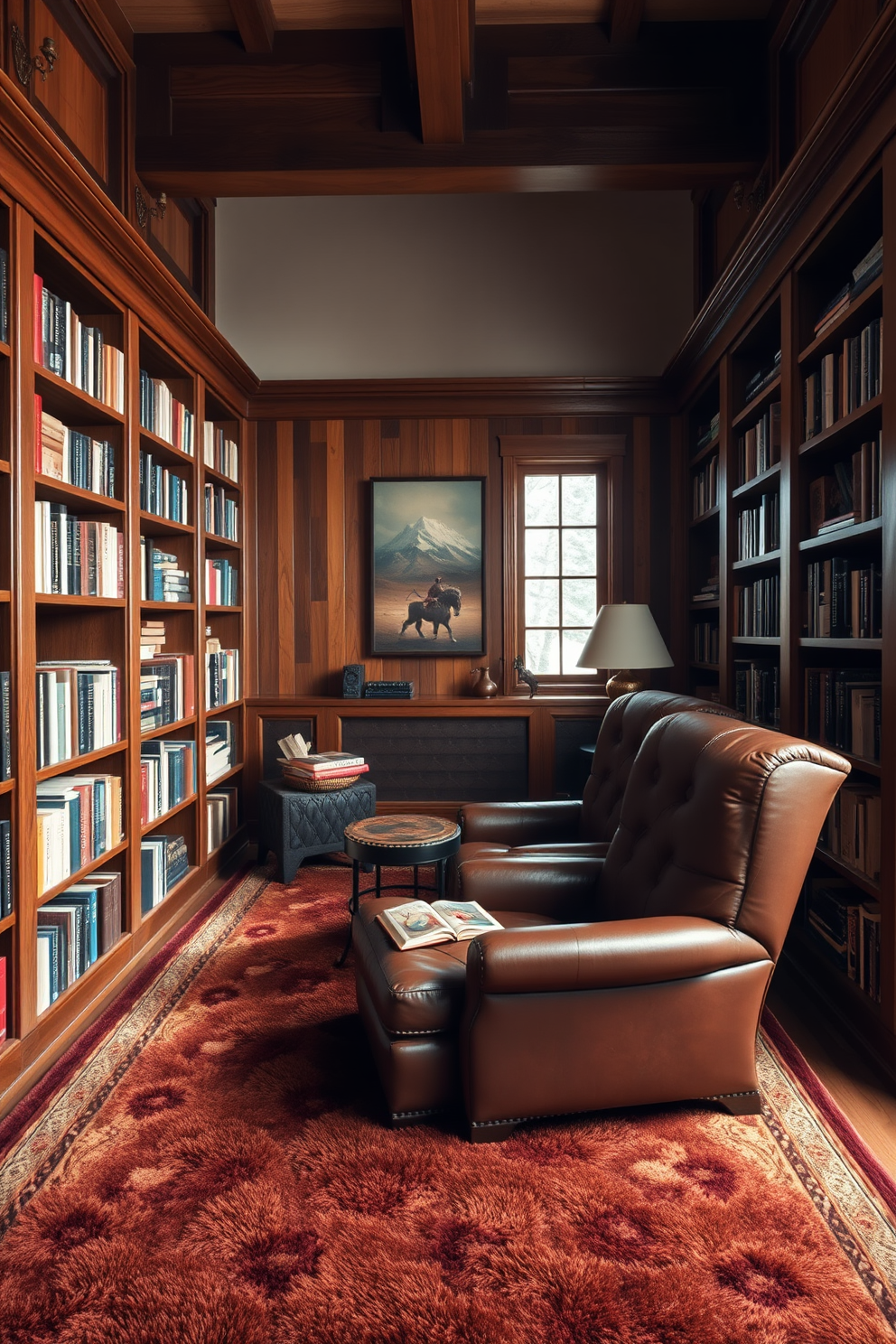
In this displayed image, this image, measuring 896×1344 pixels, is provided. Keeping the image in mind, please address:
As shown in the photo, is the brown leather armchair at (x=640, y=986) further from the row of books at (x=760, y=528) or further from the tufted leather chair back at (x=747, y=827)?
the row of books at (x=760, y=528)

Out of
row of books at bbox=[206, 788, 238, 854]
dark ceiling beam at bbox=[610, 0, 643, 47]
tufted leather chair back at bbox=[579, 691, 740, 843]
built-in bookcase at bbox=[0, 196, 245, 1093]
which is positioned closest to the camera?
built-in bookcase at bbox=[0, 196, 245, 1093]

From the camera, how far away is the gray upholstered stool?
400 cm

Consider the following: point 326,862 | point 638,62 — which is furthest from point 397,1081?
point 638,62

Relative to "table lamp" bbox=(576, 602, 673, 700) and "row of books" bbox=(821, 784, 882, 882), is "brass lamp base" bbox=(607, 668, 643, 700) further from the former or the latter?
"row of books" bbox=(821, 784, 882, 882)

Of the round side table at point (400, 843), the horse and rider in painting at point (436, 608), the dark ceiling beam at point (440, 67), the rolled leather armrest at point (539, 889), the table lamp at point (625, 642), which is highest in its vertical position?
the dark ceiling beam at point (440, 67)

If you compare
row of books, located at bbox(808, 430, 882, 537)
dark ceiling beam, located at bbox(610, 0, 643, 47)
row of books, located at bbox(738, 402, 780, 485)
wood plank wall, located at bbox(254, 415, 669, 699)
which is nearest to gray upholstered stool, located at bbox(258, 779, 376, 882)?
wood plank wall, located at bbox(254, 415, 669, 699)

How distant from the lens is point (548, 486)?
16.4ft

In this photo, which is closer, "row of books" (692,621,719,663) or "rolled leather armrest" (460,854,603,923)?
"rolled leather armrest" (460,854,603,923)

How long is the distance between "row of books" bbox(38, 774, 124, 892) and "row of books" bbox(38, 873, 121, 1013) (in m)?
0.12

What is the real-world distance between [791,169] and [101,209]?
2107 millimetres

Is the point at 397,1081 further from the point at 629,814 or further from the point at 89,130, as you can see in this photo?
the point at 89,130

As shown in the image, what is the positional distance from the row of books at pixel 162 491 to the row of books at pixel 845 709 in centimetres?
256

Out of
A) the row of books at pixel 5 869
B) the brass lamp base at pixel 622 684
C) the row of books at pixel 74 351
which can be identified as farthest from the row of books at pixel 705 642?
the row of books at pixel 5 869

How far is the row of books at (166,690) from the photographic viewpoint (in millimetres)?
3264
